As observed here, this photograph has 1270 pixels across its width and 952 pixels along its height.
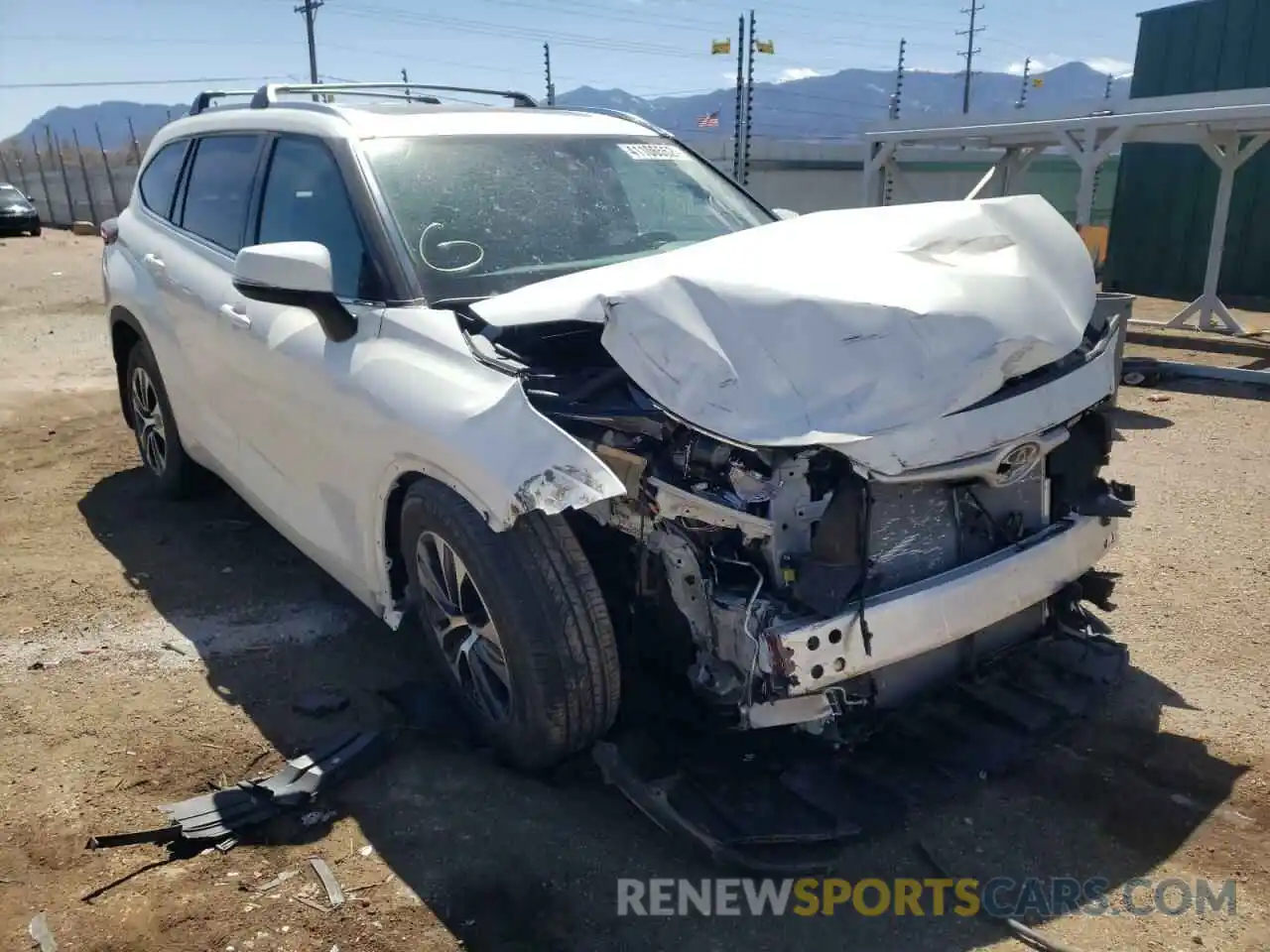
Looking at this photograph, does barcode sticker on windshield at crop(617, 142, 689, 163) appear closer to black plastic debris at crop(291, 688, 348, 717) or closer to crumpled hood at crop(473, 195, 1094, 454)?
crumpled hood at crop(473, 195, 1094, 454)

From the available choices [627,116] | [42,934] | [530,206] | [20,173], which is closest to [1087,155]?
[627,116]

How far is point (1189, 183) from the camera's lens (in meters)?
15.5

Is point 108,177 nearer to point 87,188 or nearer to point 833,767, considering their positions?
point 87,188

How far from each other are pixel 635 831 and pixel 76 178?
38.4 metres

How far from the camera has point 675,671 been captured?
9.58 ft

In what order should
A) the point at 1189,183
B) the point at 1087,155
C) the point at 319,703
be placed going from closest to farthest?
1. the point at 319,703
2. the point at 1087,155
3. the point at 1189,183

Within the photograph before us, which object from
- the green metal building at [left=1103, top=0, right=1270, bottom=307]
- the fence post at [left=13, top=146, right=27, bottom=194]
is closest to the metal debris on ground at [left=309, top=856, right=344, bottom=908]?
the green metal building at [left=1103, top=0, right=1270, bottom=307]

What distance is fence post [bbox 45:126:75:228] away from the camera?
111 ft

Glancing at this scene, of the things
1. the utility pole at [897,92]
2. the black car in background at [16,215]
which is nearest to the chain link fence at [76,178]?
the black car in background at [16,215]

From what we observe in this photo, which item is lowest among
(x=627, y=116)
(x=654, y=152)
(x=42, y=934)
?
(x=42, y=934)

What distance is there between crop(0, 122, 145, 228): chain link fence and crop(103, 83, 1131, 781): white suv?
31.2m

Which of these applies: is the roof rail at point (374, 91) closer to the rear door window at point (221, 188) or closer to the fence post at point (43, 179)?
the rear door window at point (221, 188)

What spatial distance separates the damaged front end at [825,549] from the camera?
8.32ft

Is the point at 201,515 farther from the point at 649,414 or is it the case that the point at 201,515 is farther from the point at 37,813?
the point at 649,414
